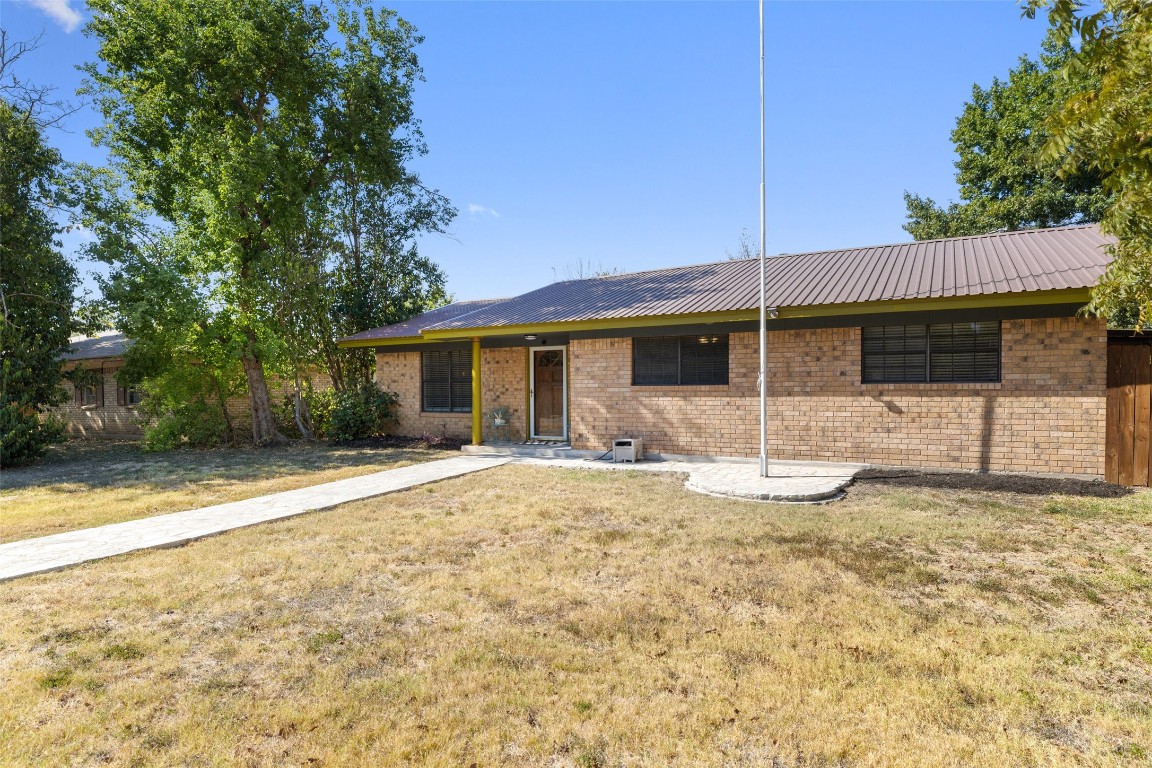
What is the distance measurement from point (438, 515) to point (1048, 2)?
7919 mm

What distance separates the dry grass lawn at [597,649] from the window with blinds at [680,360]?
538cm

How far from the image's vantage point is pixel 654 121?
71.1ft

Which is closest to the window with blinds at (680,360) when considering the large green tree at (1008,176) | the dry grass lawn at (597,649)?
the dry grass lawn at (597,649)

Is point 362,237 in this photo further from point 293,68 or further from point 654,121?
point 654,121

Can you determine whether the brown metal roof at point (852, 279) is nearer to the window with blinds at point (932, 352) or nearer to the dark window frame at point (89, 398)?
the window with blinds at point (932, 352)

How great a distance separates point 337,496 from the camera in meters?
8.80

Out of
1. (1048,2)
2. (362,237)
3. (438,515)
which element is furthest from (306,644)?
(362,237)

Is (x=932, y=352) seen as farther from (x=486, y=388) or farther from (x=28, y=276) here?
(x=28, y=276)

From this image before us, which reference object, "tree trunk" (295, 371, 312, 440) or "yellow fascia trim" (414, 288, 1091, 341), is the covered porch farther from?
"tree trunk" (295, 371, 312, 440)

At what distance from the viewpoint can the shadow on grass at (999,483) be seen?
8.34 metres

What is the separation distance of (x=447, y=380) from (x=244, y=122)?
8.33m

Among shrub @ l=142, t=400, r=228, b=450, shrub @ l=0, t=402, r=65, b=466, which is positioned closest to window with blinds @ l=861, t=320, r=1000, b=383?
shrub @ l=142, t=400, r=228, b=450

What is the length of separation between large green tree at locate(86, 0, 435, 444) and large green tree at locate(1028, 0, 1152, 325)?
15326 millimetres

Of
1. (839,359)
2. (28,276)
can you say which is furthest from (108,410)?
(839,359)
